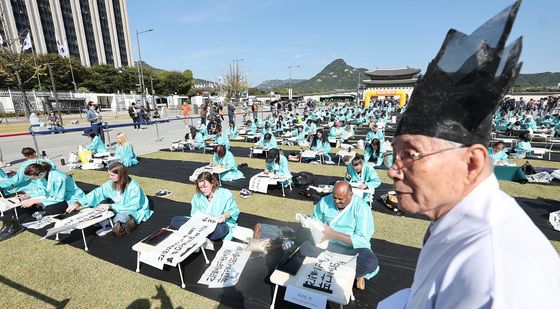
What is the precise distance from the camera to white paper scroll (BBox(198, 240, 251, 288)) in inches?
144

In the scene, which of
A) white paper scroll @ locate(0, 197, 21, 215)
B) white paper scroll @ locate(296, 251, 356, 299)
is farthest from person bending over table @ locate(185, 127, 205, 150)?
white paper scroll @ locate(296, 251, 356, 299)

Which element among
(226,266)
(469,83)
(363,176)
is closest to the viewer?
(469,83)

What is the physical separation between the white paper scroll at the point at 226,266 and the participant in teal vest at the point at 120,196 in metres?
2.22

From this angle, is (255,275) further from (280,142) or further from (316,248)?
(280,142)

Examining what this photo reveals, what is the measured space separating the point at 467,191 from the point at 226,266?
3673 millimetres

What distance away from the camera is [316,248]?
3793 mm

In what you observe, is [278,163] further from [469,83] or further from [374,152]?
[469,83]

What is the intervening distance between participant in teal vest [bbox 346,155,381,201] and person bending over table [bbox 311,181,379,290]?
2366mm

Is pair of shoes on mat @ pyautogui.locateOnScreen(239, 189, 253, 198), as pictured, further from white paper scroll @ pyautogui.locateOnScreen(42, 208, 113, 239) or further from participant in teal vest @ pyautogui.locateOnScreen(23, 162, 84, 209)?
participant in teal vest @ pyautogui.locateOnScreen(23, 162, 84, 209)

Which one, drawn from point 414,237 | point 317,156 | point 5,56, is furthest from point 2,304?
point 5,56

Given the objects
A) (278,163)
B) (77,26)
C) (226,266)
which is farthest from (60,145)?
(77,26)

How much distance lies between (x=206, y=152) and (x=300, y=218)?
9.49 m

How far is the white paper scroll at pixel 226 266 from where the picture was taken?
366 cm

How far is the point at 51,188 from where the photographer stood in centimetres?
546
